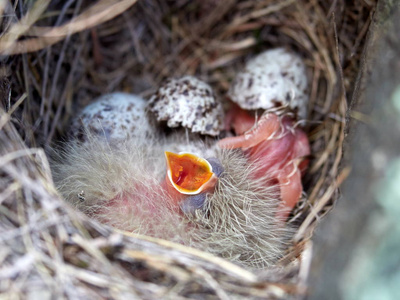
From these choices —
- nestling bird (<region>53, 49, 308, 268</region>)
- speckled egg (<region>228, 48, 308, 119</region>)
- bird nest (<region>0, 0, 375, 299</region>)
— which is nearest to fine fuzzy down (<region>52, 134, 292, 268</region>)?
nestling bird (<region>53, 49, 308, 268</region>)

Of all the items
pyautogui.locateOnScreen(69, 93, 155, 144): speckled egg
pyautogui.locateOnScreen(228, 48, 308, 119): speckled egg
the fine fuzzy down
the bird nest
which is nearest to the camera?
the bird nest

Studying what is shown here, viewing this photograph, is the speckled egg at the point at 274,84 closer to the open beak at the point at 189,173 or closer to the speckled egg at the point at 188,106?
the speckled egg at the point at 188,106

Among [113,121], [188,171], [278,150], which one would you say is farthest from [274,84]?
[113,121]

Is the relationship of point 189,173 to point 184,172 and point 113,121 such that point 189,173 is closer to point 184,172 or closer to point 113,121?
point 184,172

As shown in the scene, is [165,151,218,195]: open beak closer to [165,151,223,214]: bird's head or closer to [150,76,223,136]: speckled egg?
[165,151,223,214]: bird's head

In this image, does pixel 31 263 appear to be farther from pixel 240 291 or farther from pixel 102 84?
pixel 102 84

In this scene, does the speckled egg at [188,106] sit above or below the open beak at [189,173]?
above

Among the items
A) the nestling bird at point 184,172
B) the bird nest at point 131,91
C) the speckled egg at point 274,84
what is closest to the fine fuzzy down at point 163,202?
the nestling bird at point 184,172

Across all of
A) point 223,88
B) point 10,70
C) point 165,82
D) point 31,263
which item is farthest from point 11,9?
point 223,88
